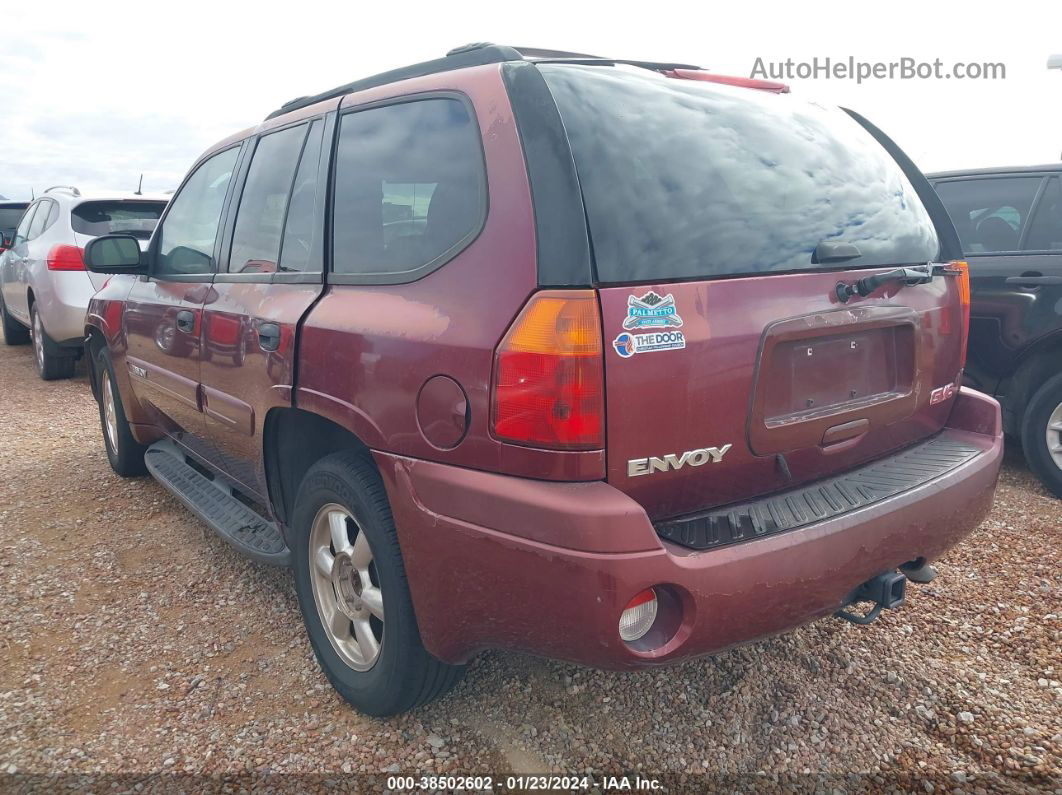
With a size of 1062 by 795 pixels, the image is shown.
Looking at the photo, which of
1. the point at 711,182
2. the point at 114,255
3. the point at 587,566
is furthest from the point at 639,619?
the point at 114,255

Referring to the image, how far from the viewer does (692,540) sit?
1.82 meters

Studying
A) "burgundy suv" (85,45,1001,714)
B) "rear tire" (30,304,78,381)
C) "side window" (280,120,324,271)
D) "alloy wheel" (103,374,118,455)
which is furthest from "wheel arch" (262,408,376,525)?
"rear tire" (30,304,78,381)

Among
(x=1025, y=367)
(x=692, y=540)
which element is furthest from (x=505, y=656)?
(x=1025, y=367)

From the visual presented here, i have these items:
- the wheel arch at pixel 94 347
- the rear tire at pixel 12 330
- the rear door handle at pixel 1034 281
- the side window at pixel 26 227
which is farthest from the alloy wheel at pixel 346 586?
the rear tire at pixel 12 330

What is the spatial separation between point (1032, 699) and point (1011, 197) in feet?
10.5

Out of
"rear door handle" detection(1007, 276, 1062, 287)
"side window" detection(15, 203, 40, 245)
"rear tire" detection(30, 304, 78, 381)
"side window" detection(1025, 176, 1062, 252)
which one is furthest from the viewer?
"side window" detection(15, 203, 40, 245)

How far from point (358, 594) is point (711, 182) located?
153 cm

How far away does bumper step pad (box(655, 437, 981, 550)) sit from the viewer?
73.1 inches

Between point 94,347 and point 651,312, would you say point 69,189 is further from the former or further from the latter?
point 651,312

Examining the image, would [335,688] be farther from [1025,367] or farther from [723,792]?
[1025,367]

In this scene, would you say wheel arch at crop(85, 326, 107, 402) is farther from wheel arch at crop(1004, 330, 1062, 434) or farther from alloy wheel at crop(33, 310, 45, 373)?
wheel arch at crop(1004, 330, 1062, 434)

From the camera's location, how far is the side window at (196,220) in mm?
3277

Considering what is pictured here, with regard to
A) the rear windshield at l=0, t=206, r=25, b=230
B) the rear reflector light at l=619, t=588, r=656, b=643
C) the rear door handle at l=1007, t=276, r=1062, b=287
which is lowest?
the rear reflector light at l=619, t=588, r=656, b=643

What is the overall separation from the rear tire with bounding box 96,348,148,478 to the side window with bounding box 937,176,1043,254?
193 inches
